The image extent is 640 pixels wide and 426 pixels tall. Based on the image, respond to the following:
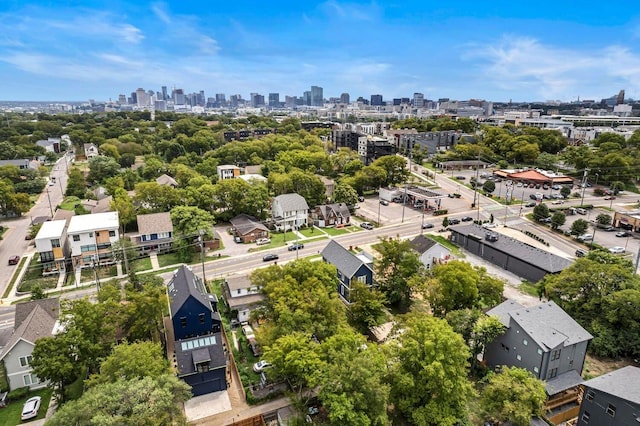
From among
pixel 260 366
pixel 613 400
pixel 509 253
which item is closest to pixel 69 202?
pixel 260 366

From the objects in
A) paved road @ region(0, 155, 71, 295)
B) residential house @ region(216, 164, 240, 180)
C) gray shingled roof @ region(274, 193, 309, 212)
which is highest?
residential house @ region(216, 164, 240, 180)

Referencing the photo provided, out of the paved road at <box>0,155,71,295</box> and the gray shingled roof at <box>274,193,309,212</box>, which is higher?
the gray shingled roof at <box>274,193,309,212</box>

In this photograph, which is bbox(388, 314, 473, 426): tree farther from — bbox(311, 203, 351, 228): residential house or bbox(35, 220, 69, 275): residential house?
bbox(35, 220, 69, 275): residential house

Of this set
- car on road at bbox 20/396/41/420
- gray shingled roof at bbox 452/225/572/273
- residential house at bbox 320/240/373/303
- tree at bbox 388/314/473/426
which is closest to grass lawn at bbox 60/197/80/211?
car on road at bbox 20/396/41/420

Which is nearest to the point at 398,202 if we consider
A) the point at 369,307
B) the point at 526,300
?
the point at 526,300

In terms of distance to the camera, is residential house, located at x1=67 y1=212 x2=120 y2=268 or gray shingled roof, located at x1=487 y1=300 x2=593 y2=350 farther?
residential house, located at x1=67 y1=212 x2=120 y2=268

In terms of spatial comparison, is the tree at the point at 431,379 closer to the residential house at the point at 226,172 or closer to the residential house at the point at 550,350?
the residential house at the point at 550,350

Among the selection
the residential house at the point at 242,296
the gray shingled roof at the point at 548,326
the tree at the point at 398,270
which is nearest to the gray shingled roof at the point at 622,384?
the gray shingled roof at the point at 548,326
